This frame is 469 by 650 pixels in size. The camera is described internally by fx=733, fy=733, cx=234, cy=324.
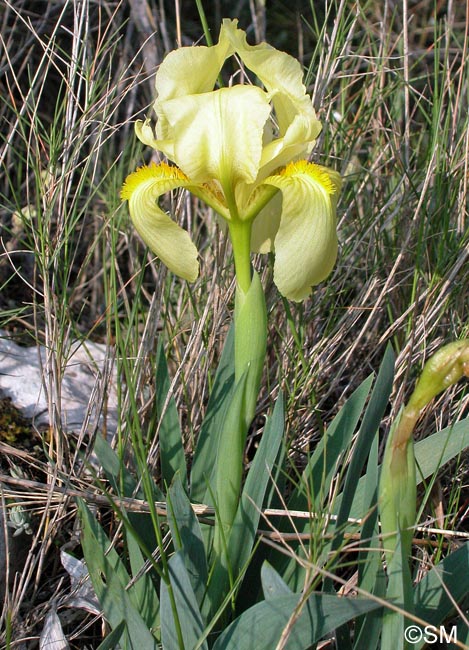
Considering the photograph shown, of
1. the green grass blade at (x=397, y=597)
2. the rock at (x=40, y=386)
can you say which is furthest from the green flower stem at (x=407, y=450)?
the rock at (x=40, y=386)

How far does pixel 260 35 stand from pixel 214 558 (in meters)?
1.48

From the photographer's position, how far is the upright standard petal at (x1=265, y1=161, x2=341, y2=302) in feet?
3.13

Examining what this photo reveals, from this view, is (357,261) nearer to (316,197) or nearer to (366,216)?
(366,216)

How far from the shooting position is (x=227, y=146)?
962mm

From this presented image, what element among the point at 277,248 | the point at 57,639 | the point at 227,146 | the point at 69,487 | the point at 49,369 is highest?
the point at 227,146

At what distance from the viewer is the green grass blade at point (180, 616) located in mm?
930

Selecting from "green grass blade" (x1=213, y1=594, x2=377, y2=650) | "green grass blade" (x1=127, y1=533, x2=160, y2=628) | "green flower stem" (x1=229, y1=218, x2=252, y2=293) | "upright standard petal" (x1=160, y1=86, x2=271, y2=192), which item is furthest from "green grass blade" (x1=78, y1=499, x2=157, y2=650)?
"upright standard petal" (x1=160, y1=86, x2=271, y2=192)

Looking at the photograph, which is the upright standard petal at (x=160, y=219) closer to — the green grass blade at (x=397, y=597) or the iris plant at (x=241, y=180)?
the iris plant at (x=241, y=180)

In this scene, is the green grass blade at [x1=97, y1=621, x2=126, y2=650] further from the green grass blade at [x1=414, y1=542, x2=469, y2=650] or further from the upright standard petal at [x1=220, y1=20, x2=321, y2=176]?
the upright standard petal at [x1=220, y1=20, x2=321, y2=176]

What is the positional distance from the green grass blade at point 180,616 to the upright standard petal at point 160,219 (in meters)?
0.41

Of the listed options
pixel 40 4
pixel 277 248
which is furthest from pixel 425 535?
pixel 40 4

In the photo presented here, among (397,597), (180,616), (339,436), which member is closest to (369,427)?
(339,436)

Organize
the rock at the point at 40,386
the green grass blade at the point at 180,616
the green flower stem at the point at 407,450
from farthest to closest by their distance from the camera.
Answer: the rock at the point at 40,386
the green grass blade at the point at 180,616
the green flower stem at the point at 407,450

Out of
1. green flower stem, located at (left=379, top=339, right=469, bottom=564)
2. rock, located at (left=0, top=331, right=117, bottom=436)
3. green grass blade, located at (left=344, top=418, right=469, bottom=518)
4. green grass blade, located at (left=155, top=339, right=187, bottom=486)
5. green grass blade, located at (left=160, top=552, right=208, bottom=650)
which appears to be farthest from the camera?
rock, located at (left=0, top=331, right=117, bottom=436)
